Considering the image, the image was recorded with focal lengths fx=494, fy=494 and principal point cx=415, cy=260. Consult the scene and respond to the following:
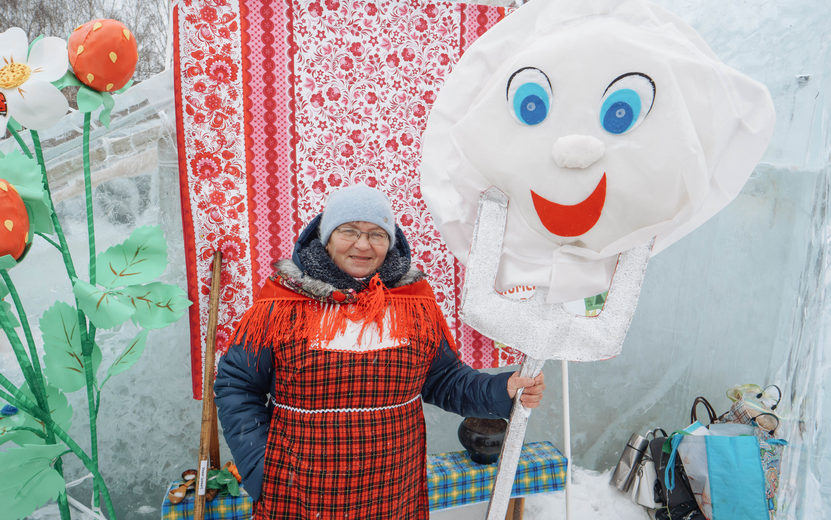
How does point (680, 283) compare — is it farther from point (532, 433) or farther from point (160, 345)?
point (160, 345)

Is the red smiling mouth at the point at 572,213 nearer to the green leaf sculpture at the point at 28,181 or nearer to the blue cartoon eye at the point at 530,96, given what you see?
the blue cartoon eye at the point at 530,96

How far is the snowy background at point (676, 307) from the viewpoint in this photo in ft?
5.19

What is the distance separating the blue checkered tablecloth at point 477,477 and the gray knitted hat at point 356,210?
1.04 m

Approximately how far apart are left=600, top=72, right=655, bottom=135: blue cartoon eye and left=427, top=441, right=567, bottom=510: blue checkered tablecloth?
1.36m

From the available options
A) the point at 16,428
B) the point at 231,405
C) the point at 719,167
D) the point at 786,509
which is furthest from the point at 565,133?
the point at 786,509

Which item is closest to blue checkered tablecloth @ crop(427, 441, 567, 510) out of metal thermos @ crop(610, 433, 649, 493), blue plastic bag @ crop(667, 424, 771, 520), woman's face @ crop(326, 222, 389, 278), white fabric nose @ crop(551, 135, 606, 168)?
metal thermos @ crop(610, 433, 649, 493)

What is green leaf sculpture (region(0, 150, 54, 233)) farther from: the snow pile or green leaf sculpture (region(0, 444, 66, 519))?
the snow pile

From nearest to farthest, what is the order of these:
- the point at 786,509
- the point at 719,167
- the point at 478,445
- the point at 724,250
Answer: the point at 719,167, the point at 786,509, the point at 478,445, the point at 724,250

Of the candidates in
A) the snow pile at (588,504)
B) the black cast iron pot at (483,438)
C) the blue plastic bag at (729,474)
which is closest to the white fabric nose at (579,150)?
the black cast iron pot at (483,438)

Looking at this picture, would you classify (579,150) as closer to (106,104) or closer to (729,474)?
(106,104)

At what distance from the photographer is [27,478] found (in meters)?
1.01

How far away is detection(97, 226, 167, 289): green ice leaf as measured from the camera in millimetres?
1083

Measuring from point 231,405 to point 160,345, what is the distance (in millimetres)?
817

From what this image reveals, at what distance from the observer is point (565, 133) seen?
78cm
